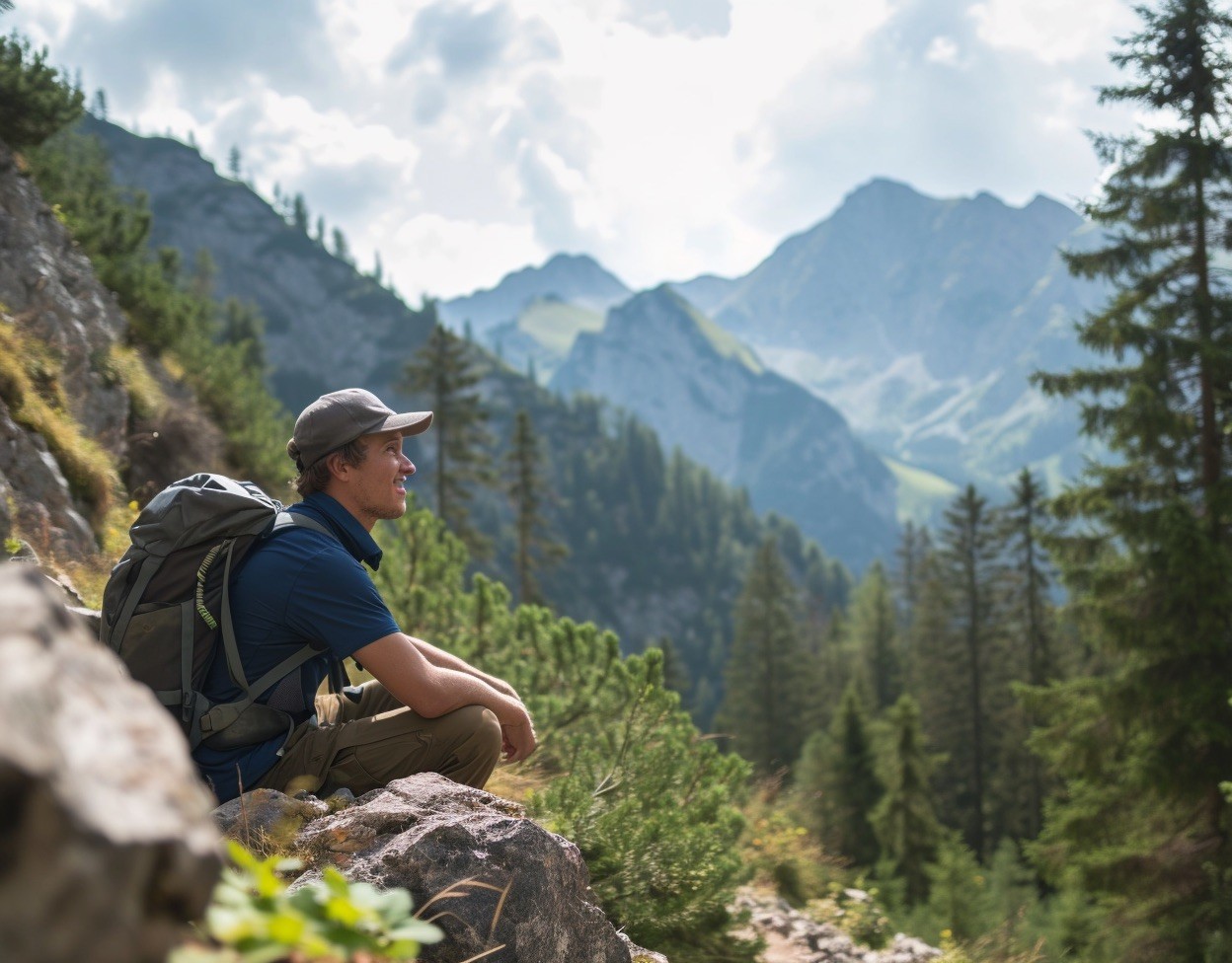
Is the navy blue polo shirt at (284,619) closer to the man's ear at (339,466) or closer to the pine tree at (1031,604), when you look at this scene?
the man's ear at (339,466)

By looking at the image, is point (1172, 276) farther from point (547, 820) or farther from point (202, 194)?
point (202, 194)

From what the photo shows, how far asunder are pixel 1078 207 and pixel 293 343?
153264 millimetres

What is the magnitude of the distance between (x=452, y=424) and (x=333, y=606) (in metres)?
24.5

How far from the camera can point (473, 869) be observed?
3.10 metres

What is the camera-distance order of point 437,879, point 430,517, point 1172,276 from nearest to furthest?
point 437,879
point 430,517
point 1172,276

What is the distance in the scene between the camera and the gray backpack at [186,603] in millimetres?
3305

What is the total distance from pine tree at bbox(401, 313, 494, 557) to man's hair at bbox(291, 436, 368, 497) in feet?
75.2

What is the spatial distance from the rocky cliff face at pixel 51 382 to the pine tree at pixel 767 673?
35.8 metres

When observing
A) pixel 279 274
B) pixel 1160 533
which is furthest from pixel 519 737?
pixel 279 274

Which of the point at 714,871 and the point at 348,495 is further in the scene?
the point at 714,871

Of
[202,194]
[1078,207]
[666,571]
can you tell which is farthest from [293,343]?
[1078,207]

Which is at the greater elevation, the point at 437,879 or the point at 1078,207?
the point at 1078,207

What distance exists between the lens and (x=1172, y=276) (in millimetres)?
12180

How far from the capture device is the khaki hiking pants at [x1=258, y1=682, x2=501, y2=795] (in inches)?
146
